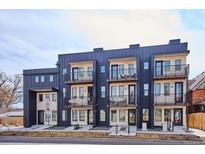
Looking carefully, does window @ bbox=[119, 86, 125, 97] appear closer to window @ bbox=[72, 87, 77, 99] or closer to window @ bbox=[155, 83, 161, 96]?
window @ bbox=[155, 83, 161, 96]

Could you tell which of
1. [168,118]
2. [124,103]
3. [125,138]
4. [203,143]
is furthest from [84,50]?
[203,143]

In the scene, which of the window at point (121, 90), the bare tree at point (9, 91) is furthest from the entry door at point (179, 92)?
the bare tree at point (9, 91)

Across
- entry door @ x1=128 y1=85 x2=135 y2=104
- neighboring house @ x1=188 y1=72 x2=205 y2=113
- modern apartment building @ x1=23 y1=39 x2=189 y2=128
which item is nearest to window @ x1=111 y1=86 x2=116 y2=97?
modern apartment building @ x1=23 y1=39 x2=189 y2=128

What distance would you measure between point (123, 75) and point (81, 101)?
3.04 feet

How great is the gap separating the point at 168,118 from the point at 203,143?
655mm

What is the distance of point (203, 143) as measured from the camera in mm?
3324

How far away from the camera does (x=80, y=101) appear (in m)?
3.85

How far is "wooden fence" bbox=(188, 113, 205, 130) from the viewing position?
338cm

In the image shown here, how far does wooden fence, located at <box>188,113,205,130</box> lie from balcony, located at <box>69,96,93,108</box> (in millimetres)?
1734

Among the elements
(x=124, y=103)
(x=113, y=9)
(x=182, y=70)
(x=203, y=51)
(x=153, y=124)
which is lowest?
(x=153, y=124)

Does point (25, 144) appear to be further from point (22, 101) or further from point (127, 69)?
point (127, 69)

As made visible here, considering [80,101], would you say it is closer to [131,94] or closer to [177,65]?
[131,94]

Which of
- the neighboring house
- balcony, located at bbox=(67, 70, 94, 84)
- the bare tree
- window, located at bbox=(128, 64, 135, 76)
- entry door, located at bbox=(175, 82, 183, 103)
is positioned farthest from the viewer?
balcony, located at bbox=(67, 70, 94, 84)

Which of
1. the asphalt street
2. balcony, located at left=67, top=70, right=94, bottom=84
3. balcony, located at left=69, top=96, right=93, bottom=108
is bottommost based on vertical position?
the asphalt street
